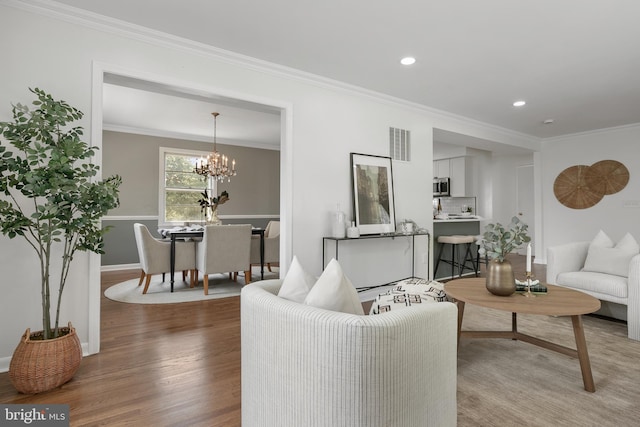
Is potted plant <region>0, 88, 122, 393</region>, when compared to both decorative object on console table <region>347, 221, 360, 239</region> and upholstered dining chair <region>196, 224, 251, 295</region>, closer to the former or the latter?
upholstered dining chair <region>196, 224, 251, 295</region>

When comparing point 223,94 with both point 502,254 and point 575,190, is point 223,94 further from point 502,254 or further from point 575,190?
point 575,190

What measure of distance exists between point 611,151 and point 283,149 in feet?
19.4

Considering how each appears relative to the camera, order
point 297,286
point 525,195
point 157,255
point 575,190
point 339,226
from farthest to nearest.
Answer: point 525,195
point 575,190
point 157,255
point 339,226
point 297,286

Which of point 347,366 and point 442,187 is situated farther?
point 442,187

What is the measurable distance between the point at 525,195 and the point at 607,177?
2.04 meters

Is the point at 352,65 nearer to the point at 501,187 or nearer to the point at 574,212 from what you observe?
the point at 574,212

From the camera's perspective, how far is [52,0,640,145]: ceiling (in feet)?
8.24

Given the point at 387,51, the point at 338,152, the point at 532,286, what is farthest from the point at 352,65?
the point at 532,286

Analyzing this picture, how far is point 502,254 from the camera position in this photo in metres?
2.54

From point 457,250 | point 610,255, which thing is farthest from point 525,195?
point 610,255

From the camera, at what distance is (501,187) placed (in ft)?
27.3

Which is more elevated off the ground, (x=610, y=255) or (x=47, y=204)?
(x=47, y=204)

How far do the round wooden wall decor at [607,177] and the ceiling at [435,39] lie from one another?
2149 millimetres

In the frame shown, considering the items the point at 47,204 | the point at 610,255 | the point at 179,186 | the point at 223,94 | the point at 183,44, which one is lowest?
the point at 610,255
